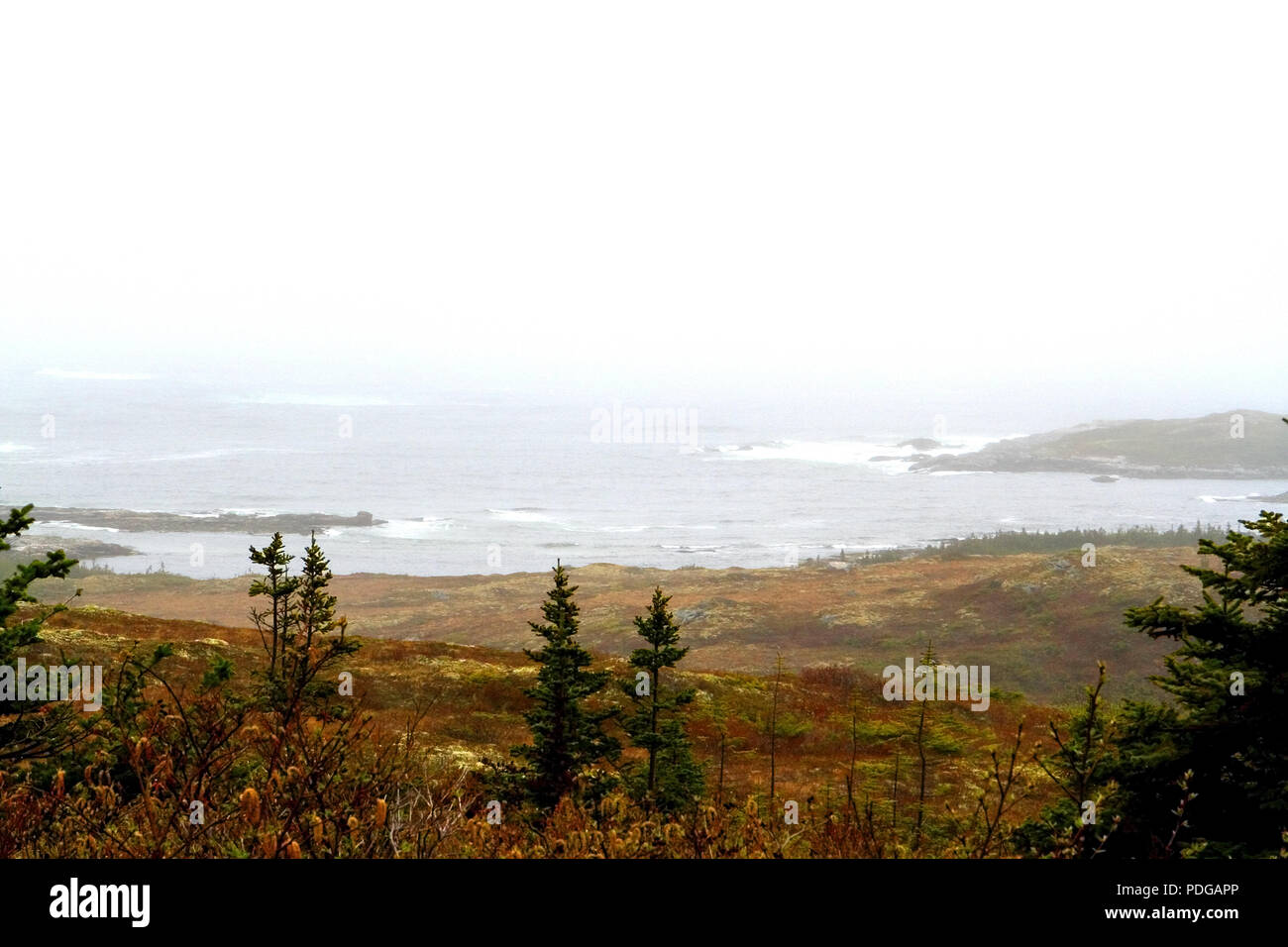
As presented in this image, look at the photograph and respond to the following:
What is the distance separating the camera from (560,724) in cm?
1467

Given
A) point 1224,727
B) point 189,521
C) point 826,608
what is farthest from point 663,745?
point 189,521

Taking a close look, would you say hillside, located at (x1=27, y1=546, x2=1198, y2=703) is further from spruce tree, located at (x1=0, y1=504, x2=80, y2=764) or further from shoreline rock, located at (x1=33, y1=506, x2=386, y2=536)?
spruce tree, located at (x1=0, y1=504, x2=80, y2=764)

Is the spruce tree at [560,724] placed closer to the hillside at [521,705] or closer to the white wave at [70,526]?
the hillside at [521,705]

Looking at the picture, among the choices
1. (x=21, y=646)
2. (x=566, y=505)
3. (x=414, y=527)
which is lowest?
(x=414, y=527)

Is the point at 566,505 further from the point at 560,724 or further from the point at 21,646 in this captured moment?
the point at 21,646

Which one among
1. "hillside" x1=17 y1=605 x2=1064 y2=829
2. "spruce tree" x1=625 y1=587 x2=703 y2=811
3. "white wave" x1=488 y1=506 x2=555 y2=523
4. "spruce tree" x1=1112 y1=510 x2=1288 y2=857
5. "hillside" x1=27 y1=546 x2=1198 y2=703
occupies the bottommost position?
"hillside" x1=27 y1=546 x2=1198 y2=703

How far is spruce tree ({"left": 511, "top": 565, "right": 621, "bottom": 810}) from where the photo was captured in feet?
46.8

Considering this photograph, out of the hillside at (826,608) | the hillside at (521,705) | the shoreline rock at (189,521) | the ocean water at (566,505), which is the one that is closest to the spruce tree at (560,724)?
the hillside at (521,705)

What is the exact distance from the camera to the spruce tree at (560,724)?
14.3 m

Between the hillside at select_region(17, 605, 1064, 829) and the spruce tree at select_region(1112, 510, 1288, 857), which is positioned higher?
the spruce tree at select_region(1112, 510, 1288, 857)

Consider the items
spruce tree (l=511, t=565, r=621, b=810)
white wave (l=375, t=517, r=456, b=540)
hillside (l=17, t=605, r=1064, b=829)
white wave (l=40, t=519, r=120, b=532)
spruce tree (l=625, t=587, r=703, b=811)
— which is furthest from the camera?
white wave (l=375, t=517, r=456, b=540)

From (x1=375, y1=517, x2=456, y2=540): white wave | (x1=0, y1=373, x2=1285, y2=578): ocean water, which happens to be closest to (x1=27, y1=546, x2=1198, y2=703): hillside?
(x1=0, y1=373, x2=1285, y2=578): ocean water

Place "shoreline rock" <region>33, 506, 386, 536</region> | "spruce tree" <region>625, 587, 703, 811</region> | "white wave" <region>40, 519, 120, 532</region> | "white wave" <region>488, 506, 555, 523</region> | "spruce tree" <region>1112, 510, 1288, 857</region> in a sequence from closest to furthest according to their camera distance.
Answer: "spruce tree" <region>1112, 510, 1288, 857</region> → "spruce tree" <region>625, 587, 703, 811</region> → "white wave" <region>40, 519, 120, 532</region> → "shoreline rock" <region>33, 506, 386, 536</region> → "white wave" <region>488, 506, 555, 523</region>
